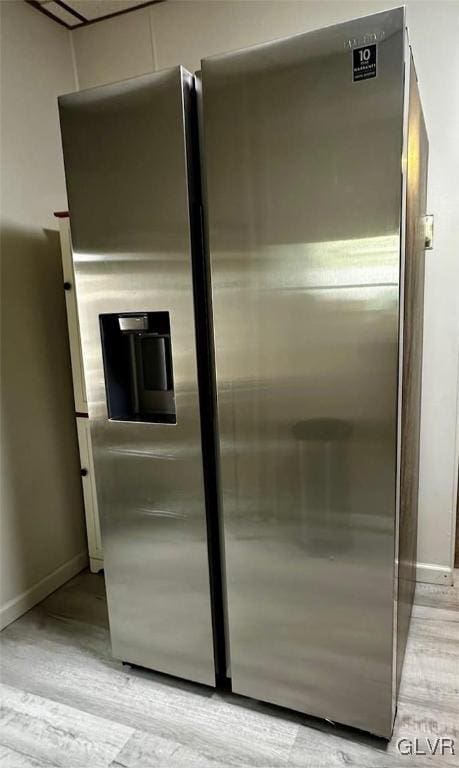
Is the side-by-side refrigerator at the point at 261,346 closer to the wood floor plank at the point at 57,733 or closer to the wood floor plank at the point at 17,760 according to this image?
the wood floor plank at the point at 57,733

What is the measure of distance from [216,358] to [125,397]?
443 millimetres

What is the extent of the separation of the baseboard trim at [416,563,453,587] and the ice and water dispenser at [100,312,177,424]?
157cm

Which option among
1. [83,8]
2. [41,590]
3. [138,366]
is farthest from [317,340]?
[83,8]

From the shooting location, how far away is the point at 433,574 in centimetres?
229

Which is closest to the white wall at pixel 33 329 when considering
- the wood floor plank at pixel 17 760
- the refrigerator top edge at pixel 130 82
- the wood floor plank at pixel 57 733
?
the wood floor plank at pixel 57 733

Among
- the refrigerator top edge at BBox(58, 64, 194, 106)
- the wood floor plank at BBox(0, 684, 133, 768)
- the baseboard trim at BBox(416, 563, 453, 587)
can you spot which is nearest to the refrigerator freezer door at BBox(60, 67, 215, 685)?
the refrigerator top edge at BBox(58, 64, 194, 106)

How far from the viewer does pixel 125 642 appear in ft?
5.88

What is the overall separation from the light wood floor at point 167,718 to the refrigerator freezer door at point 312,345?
0.11 meters

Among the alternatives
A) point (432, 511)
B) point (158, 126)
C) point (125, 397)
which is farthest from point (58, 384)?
point (432, 511)

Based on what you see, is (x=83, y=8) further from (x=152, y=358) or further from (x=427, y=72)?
(x=152, y=358)

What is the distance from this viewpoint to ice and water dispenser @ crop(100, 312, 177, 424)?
1548 mm

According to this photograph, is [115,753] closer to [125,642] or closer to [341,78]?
[125,642]

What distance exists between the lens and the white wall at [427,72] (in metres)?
1.91

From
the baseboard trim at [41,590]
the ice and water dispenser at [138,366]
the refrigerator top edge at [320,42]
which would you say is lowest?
the baseboard trim at [41,590]
